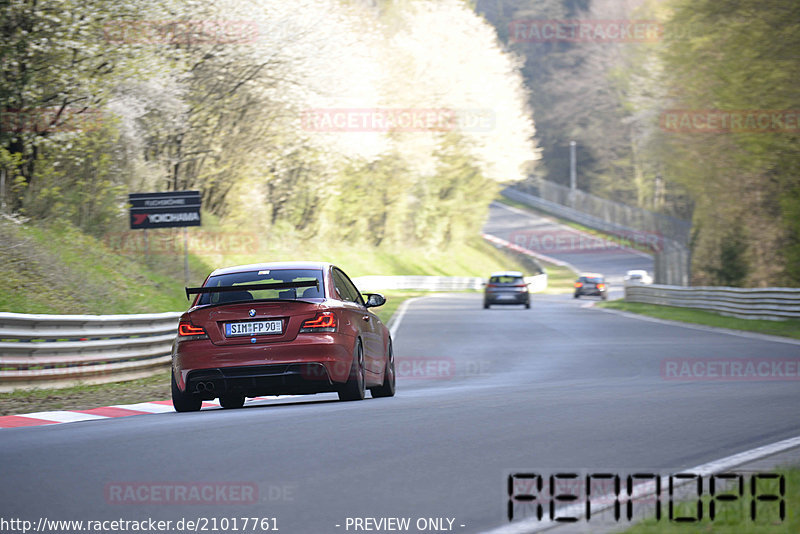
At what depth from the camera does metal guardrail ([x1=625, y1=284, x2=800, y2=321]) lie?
30.3 meters

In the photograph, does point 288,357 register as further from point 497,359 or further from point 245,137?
point 245,137

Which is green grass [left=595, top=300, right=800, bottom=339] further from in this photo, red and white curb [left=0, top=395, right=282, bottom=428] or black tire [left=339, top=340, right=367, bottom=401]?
red and white curb [left=0, top=395, right=282, bottom=428]

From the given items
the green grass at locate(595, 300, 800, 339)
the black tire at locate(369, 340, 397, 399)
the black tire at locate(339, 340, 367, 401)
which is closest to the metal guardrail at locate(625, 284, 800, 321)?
the green grass at locate(595, 300, 800, 339)

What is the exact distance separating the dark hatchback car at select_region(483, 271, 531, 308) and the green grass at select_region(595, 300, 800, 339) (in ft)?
12.5

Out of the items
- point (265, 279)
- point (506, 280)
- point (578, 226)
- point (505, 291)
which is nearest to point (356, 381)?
point (265, 279)

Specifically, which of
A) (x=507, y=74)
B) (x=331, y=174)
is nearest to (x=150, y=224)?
(x=331, y=174)

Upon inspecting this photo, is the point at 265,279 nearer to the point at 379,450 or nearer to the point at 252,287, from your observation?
the point at 252,287

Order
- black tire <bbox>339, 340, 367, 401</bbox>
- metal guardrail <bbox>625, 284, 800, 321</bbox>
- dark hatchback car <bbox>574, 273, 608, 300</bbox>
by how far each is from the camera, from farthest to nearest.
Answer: dark hatchback car <bbox>574, 273, 608, 300</bbox>
metal guardrail <bbox>625, 284, 800, 321</bbox>
black tire <bbox>339, 340, 367, 401</bbox>

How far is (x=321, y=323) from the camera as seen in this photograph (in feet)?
37.1

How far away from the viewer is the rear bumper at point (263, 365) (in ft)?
36.7

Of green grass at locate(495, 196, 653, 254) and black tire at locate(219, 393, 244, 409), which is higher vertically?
green grass at locate(495, 196, 653, 254)

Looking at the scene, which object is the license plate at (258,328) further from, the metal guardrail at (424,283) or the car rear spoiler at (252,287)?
the metal guardrail at (424,283)

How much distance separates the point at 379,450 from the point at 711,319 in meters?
28.1

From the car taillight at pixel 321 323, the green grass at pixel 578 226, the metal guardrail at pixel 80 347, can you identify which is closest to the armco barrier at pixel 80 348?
the metal guardrail at pixel 80 347
